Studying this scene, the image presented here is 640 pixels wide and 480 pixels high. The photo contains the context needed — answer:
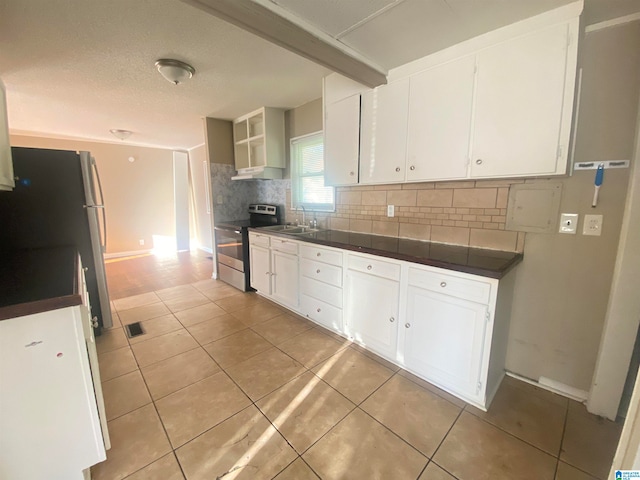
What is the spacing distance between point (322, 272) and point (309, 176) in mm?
1489

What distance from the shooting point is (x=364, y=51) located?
6.23 feet

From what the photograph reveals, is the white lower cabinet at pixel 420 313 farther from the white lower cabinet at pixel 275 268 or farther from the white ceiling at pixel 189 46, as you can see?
the white ceiling at pixel 189 46

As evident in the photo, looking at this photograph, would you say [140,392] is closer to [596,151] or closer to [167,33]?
[167,33]

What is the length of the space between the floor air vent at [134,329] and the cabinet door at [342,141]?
2.40m

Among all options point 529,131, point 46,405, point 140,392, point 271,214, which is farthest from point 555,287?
point 271,214

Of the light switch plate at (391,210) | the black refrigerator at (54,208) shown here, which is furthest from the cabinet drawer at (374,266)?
the black refrigerator at (54,208)

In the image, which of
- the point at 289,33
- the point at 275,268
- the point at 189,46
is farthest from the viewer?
the point at 275,268

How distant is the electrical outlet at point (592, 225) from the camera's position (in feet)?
5.29

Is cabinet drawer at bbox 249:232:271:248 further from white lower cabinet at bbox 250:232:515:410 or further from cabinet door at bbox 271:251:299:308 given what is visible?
white lower cabinet at bbox 250:232:515:410

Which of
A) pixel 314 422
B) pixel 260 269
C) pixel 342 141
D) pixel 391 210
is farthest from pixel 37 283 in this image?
pixel 391 210

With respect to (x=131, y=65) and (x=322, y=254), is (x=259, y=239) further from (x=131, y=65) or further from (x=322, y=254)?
(x=131, y=65)

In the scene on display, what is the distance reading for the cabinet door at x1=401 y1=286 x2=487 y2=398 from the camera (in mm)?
1636

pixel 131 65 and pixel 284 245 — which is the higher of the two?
pixel 131 65

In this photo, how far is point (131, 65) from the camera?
2324mm
